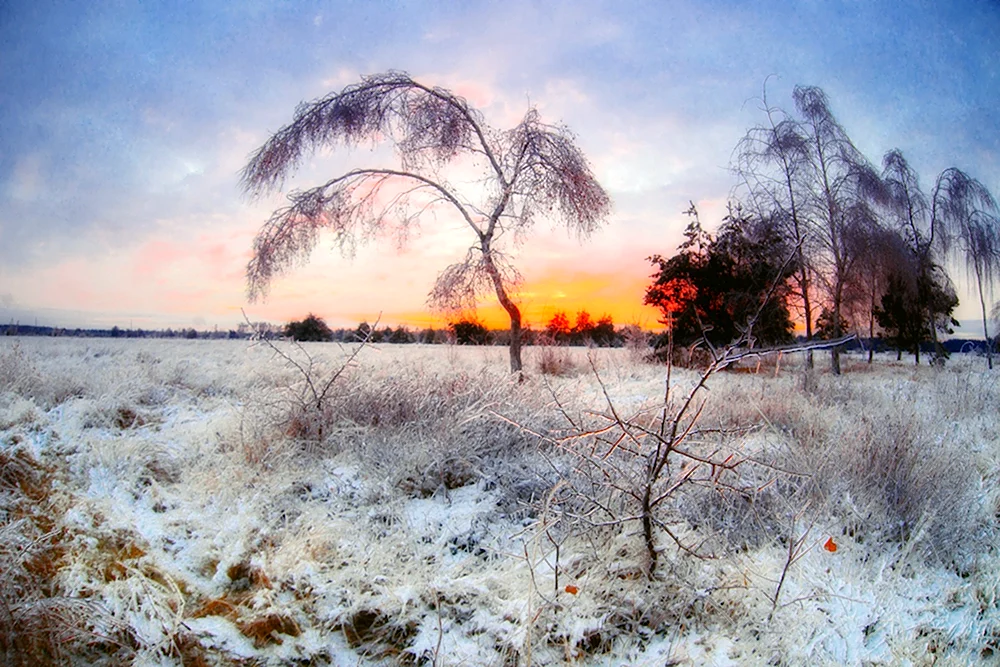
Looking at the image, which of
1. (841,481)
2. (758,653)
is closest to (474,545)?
(758,653)

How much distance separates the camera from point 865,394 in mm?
6504

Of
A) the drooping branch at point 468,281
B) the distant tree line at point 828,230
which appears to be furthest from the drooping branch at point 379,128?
the distant tree line at point 828,230

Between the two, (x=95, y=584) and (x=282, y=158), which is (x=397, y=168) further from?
(x=95, y=584)

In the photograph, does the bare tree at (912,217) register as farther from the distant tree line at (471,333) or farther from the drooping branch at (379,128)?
the drooping branch at (379,128)

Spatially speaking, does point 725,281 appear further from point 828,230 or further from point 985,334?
point 985,334

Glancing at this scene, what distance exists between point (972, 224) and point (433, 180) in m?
8.56

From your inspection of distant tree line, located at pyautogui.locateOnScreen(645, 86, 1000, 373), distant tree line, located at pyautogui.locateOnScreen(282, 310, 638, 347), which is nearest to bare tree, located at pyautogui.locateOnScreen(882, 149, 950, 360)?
distant tree line, located at pyautogui.locateOnScreen(645, 86, 1000, 373)

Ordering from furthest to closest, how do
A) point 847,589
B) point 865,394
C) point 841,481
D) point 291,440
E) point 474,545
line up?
point 865,394, point 291,440, point 841,481, point 474,545, point 847,589

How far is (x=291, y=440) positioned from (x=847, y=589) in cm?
378

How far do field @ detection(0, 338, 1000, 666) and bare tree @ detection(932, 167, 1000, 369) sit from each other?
4.51 metres

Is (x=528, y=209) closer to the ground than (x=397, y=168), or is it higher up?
closer to the ground

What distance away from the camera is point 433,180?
7.24 meters

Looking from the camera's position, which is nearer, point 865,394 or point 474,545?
point 474,545

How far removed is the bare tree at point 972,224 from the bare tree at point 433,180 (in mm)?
5660
